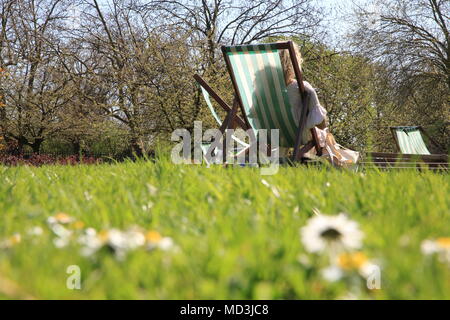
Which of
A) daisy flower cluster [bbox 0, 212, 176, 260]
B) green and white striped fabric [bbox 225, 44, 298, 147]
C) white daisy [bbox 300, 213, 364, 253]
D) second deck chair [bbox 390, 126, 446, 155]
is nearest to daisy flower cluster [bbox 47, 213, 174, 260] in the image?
daisy flower cluster [bbox 0, 212, 176, 260]

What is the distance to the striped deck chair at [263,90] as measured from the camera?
13.1 feet

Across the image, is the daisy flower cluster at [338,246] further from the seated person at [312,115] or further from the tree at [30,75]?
the tree at [30,75]

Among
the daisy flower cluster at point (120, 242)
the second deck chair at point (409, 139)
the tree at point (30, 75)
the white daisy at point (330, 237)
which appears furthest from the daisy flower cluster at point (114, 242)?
the tree at point (30, 75)

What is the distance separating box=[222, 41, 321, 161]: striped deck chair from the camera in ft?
13.1

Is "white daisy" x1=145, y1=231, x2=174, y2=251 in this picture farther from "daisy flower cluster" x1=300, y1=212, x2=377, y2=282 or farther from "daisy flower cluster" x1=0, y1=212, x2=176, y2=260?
"daisy flower cluster" x1=300, y1=212, x2=377, y2=282

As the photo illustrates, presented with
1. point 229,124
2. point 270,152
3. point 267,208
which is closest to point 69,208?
point 267,208

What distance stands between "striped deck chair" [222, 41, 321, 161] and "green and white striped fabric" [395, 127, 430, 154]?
333cm

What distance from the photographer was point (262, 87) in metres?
4.18

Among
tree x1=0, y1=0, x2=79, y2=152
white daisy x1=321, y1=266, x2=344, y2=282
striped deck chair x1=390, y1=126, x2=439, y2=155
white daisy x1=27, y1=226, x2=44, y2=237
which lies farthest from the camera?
tree x1=0, y1=0, x2=79, y2=152

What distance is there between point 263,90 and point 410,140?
13.3ft

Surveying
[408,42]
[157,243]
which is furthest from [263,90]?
[408,42]

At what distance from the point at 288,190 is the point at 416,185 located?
0.53 metres

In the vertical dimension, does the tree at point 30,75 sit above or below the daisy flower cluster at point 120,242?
above

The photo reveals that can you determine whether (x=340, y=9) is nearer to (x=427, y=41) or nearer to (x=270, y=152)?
(x=427, y=41)
